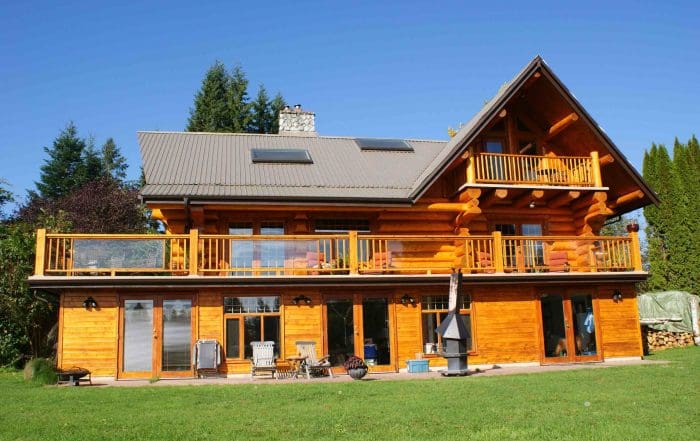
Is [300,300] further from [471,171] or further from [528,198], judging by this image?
[528,198]

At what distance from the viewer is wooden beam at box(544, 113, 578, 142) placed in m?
21.4

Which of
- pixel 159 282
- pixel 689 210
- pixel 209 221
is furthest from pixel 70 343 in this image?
pixel 689 210

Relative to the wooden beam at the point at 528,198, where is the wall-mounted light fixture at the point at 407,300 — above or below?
below

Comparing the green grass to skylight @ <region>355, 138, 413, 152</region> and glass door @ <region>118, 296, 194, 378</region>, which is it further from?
skylight @ <region>355, 138, 413, 152</region>

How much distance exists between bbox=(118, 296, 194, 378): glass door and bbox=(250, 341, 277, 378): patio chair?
159 cm

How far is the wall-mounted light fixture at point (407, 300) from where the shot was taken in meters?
19.3

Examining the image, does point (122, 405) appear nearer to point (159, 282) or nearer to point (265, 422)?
point (265, 422)

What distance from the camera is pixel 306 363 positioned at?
17547 millimetres

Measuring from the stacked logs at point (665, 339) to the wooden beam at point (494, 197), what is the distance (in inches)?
303

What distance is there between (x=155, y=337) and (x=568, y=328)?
442 inches

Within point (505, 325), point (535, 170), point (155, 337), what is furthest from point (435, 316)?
point (155, 337)

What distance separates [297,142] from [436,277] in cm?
808

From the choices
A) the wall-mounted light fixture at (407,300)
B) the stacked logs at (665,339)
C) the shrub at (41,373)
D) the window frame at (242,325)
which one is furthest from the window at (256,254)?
the stacked logs at (665,339)

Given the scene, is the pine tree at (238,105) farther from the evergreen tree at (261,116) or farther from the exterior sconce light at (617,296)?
the exterior sconce light at (617,296)
